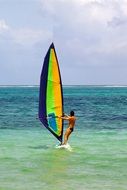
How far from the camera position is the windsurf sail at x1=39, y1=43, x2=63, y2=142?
19.1 metres

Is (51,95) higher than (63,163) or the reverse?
higher

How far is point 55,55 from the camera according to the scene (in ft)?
62.5

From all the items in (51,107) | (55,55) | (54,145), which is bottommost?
(54,145)

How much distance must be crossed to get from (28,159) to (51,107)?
3.27 meters

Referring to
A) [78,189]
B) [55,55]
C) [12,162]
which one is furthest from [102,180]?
[55,55]

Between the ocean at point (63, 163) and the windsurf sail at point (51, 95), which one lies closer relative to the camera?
the ocean at point (63, 163)

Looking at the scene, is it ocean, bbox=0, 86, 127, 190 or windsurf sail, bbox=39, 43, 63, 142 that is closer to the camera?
ocean, bbox=0, 86, 127, 190

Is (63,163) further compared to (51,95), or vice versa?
(51,95)

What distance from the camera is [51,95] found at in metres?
19.3

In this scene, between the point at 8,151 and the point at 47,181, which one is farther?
the point at 8,151

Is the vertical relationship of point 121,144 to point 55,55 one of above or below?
below

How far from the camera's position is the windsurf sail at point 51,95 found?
19.1 m

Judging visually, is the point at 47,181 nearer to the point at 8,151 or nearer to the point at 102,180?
the point at 102,180

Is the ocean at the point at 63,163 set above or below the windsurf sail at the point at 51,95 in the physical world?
below
